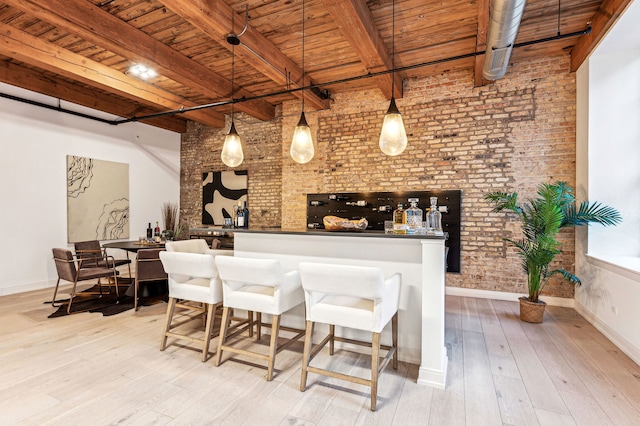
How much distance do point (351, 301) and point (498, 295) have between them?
3.36m

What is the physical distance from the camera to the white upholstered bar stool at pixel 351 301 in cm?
200

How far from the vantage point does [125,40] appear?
3.58 meters

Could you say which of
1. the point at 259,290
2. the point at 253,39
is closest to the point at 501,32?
the point at 253,39

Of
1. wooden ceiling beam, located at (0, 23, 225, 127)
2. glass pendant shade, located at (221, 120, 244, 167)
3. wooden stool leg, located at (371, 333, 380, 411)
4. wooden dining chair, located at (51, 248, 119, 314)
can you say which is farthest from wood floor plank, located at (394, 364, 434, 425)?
wooden ceiling beam, located at (0, 23, 225, 127)

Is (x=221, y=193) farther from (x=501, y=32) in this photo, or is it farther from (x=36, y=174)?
(x=501, y=32)

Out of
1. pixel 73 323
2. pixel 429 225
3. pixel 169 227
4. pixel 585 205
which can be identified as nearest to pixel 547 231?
pixel 585 205

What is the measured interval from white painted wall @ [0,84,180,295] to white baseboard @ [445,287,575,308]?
21.4 ft

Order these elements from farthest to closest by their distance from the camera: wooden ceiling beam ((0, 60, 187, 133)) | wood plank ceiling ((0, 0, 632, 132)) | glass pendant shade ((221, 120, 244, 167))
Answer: wooden ceiling beam ((0, 60, 187, 133)) → glass pendant shade ((221, 120, 244, 167)) → wood plank ceiling ((0, 0, 632, 132))

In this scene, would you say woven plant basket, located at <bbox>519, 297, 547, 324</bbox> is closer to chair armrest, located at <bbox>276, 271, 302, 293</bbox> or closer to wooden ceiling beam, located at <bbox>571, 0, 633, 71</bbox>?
chair armrest, located at <bbox>276, 271, 302, 293</bbox>

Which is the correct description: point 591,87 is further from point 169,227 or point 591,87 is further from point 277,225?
point 169,227

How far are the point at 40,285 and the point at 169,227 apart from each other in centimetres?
246

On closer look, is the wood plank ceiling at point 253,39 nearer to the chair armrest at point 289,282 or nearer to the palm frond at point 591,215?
the palm frond at point 591,215

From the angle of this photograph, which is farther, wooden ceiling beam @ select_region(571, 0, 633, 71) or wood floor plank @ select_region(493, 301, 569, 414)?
wooden ceiling beam @ select_region(571, 0, 633, 71)

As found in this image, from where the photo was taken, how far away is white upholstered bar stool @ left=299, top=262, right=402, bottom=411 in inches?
78.9
